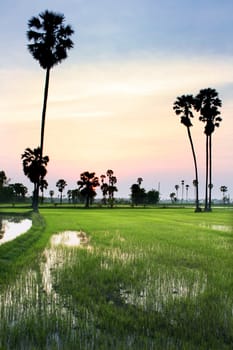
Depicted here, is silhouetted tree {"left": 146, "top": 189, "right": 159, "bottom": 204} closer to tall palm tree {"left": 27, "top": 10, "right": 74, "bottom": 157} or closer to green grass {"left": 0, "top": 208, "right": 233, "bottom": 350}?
tall palm tree {"left": 27, "top": 10, "right": 74, "bottom": 157}

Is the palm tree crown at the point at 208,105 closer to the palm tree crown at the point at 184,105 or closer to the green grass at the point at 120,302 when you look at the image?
the palm tree crown at the point at 184,105

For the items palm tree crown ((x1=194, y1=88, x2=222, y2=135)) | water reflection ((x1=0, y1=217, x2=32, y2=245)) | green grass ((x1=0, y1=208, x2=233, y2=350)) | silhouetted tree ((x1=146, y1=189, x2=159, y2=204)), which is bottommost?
green grass ((x1=0, y1=208, x2=233, y2=350))

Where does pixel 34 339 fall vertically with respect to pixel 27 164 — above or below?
below

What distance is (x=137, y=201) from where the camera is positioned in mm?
122438

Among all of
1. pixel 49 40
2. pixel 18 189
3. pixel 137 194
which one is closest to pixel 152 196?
pixel 137 194

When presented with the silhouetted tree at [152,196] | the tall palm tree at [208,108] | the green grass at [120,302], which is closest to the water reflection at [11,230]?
the green grass at [120,302]

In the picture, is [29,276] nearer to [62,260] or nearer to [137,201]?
[62,260]

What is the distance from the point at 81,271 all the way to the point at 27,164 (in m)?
50.2

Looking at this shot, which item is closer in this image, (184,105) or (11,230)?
(11,230)

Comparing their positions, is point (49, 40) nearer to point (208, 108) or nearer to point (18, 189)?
point (208, 108)

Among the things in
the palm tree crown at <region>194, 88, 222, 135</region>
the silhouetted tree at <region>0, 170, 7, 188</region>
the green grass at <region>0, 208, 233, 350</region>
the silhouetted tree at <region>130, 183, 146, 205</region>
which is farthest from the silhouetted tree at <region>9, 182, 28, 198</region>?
the green grass at <region>0, 208, 233, 350</region>

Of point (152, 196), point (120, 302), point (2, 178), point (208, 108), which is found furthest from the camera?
point (152, 196)

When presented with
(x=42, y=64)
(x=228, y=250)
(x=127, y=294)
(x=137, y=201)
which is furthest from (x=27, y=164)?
(x=137, y=201)

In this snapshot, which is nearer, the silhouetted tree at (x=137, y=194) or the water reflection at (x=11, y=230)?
the water reflection at (x=11, y=230)
